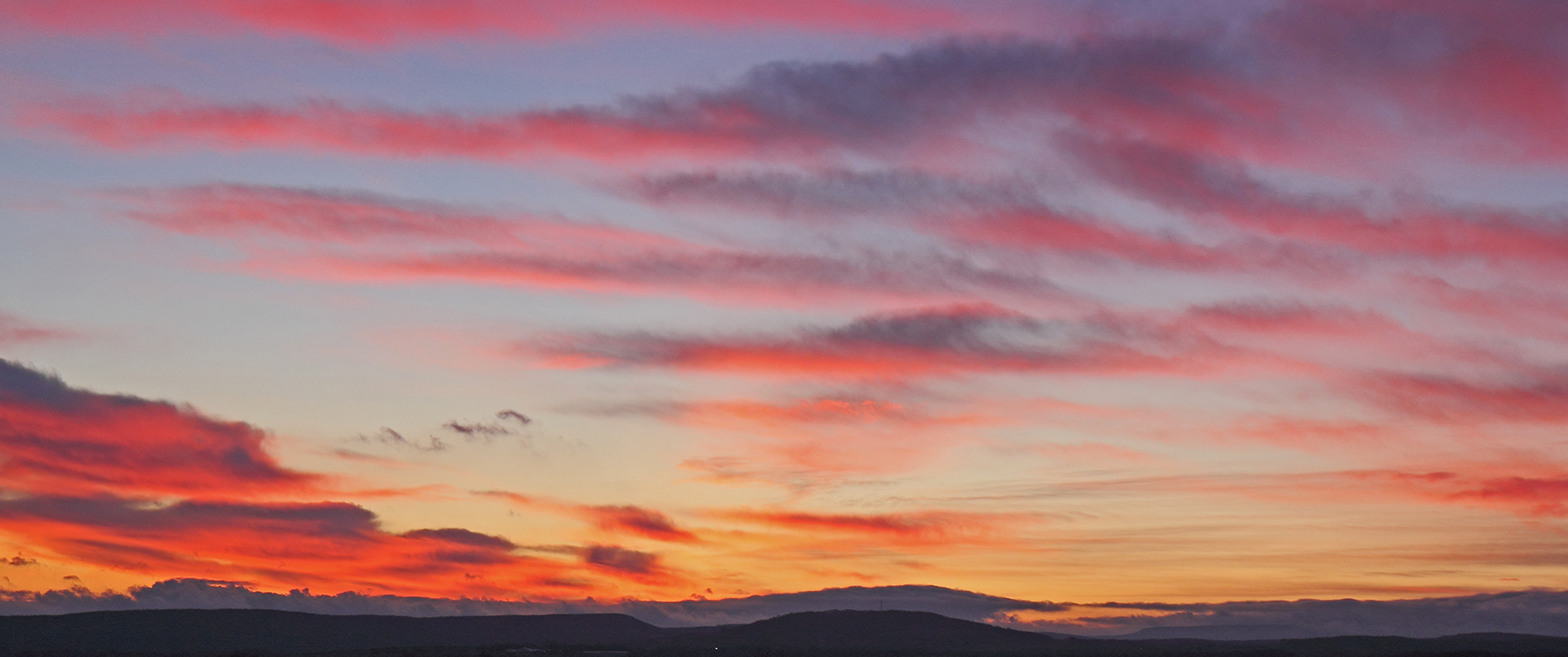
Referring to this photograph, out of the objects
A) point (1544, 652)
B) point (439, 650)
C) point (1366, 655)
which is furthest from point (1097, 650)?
point (439, 650)

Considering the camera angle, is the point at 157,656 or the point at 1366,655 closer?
the point at 157,656

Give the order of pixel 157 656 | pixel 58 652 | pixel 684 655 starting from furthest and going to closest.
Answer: pixel 58 652, pixel 157 656, pixel 684 655

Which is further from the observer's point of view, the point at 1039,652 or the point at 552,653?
the point at 1039,652

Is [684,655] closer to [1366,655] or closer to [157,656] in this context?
[157,656]

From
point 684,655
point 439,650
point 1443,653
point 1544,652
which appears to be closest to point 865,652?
point 684,655

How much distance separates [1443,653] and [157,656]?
150 metres

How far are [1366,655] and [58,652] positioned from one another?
165 metres

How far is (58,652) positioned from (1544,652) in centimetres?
18449

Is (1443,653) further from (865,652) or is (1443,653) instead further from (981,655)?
(865,652)

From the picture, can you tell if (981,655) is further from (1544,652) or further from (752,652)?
(1544,652)

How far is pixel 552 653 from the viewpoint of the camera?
563 feet

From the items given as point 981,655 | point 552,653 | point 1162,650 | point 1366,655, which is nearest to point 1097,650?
point 1162,650

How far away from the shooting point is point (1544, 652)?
186125 mm

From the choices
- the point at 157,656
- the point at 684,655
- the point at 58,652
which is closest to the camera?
the point at 684,655
